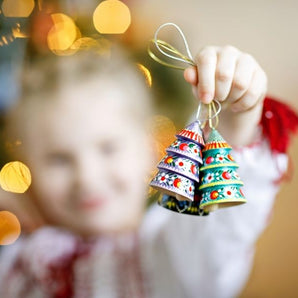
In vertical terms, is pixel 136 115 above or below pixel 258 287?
above

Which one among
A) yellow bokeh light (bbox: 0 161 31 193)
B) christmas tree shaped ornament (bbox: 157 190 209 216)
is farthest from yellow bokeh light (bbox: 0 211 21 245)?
christmas tree shaped ornament (bbox: 157 190 209 216)

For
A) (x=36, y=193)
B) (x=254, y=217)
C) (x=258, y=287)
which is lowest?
(x=258, y=287)

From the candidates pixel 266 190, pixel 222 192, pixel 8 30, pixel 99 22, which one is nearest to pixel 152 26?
pixel 99 22

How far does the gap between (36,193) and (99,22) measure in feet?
0.94

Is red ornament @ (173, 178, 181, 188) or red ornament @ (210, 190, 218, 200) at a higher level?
red ornament @ (173, 178, 181, 188)

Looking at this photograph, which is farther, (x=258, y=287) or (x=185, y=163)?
(x=258, y=287)

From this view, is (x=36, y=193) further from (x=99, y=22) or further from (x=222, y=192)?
(x=222, y=192)

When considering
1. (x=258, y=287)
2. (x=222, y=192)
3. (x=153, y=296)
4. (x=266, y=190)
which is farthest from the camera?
(x=258, y=287)

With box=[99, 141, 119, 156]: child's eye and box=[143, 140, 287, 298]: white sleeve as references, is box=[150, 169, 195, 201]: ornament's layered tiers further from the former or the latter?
box=[99, 141, 119, 156]: child's eye

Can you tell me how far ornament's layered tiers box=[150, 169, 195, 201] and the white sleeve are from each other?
0.15 meters

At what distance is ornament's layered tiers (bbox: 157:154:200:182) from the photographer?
370mm

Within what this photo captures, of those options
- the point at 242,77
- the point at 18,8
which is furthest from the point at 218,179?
the point at 18,8

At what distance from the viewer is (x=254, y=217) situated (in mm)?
582

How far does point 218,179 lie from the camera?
370mm
